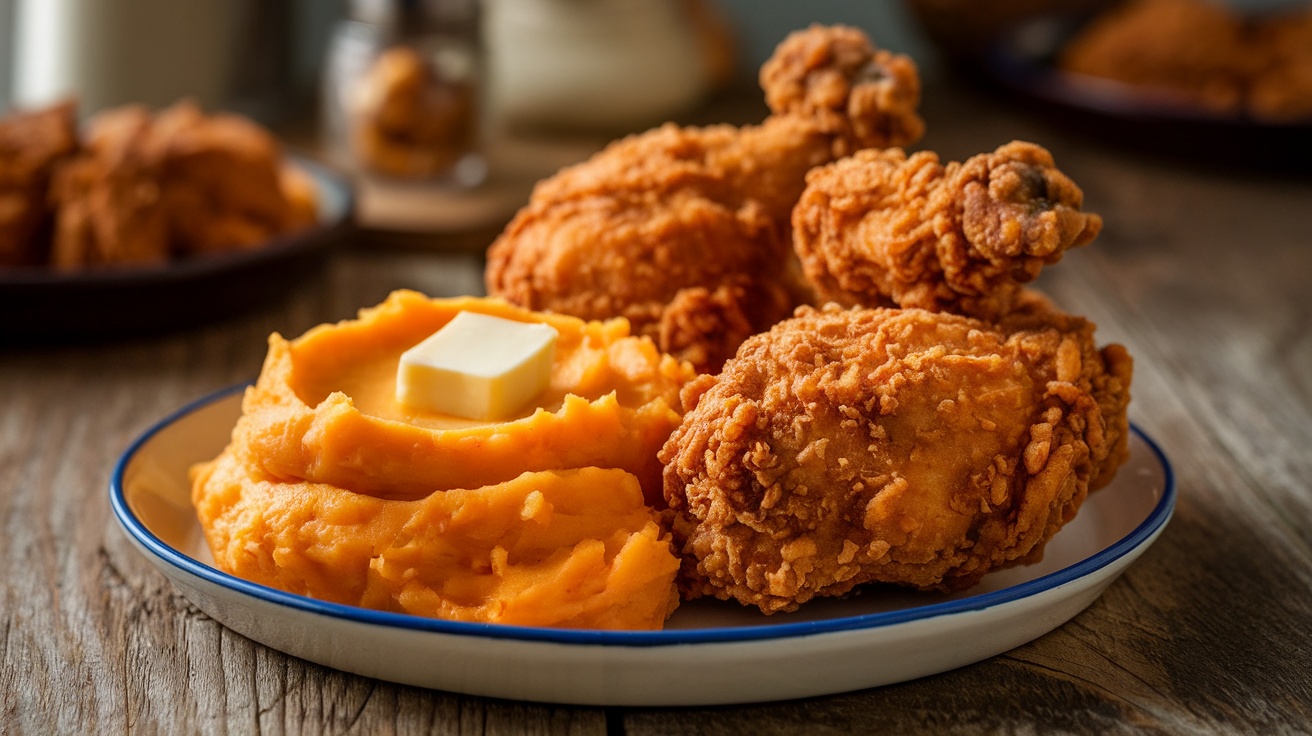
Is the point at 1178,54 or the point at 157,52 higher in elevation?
the point at 157,52

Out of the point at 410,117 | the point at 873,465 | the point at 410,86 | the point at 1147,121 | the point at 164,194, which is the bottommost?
the point at 1147,121

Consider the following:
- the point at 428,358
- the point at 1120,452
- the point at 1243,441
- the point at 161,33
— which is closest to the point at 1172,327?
the point at 1243,441

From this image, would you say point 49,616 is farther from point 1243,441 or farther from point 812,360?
point 1243,441

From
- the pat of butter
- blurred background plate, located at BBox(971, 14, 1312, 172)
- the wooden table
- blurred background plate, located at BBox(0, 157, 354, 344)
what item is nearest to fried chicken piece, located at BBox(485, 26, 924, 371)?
the pat of butter

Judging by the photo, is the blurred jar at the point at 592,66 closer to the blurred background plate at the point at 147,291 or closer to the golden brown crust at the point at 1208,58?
the golden brown crust at the point at 1208,58

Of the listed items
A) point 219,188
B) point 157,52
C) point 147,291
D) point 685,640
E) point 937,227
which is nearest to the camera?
point 685,640

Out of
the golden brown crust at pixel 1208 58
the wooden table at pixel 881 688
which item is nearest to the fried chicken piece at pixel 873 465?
the wooden table at pixel 881 688

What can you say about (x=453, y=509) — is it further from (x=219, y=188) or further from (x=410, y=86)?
(x=410, y=86)

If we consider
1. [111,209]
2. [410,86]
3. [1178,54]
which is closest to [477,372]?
[111,209]

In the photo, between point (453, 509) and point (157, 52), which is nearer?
point (453, 509)

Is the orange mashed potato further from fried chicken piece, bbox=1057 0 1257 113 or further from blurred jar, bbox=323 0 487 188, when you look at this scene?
fried chicken piece, bbox=1057 0 1257 113
